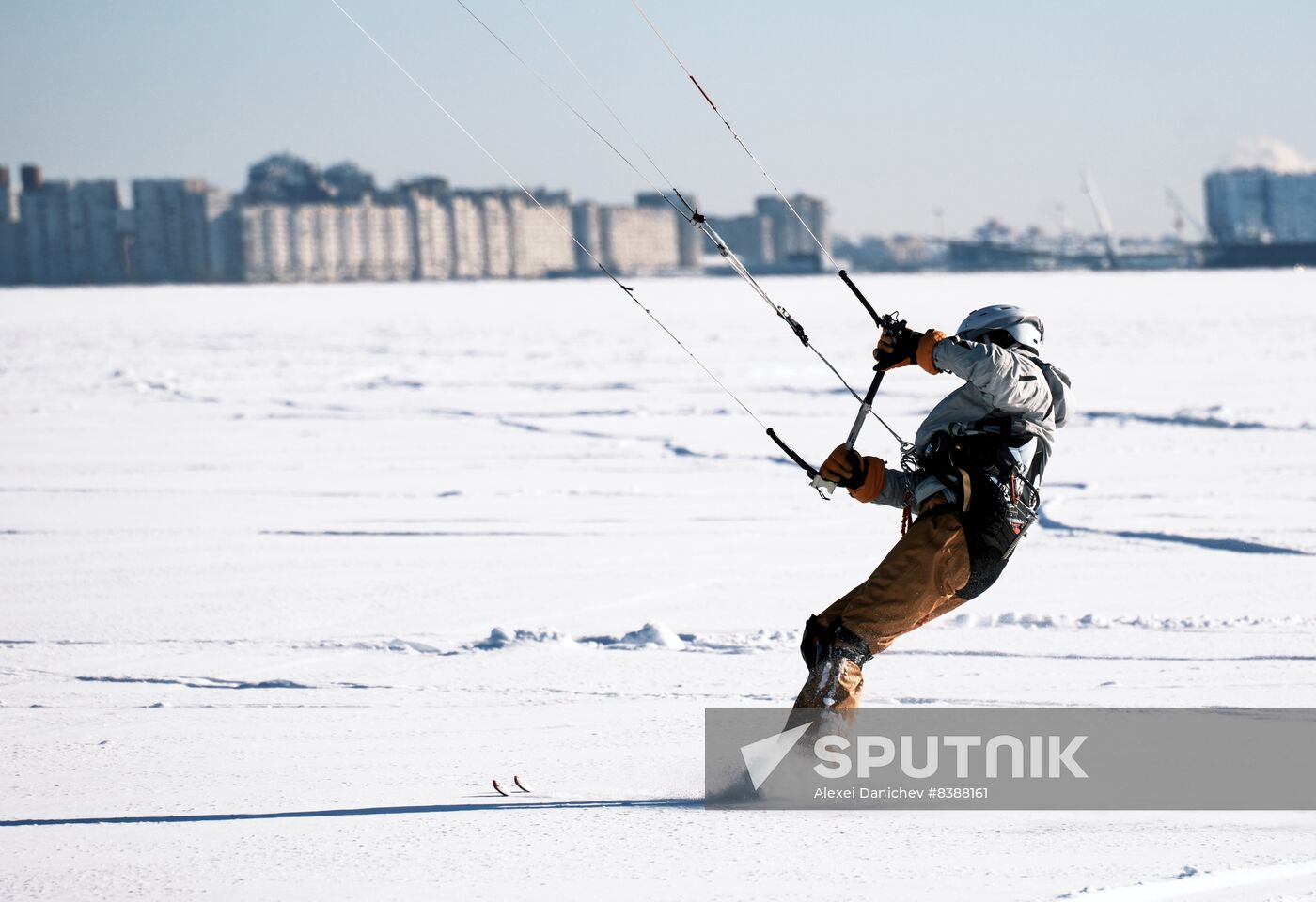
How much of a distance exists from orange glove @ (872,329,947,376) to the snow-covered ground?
1.07 metres

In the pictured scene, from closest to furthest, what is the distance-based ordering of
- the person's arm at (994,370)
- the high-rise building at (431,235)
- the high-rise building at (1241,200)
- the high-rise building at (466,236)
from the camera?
the person's arm at (994,370)
the high-rise building at (431,235)
the high-rise building at (466,236)
the high-rise building at (1241,200)

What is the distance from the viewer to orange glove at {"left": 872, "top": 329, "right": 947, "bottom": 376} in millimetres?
3730

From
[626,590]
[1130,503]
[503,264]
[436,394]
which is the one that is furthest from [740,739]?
[503,264]

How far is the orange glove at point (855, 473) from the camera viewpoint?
12.8 ft

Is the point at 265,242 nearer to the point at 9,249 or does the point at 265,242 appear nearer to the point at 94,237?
the point at 94,237

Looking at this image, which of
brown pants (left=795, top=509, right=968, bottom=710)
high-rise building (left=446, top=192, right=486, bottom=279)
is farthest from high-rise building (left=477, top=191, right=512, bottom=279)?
brown pants (left=795, top=509, right=968, bottom=710)

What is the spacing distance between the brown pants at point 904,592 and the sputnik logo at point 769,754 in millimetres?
123

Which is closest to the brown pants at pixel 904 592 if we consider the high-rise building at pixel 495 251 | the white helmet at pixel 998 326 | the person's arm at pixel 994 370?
the person's arm at pixel 994 370

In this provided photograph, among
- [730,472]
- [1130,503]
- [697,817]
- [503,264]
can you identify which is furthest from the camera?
[503,264]

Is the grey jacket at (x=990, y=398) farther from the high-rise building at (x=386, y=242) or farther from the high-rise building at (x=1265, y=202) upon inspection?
the high-rise building at (x=1265, y=202)

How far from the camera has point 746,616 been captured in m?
6.56

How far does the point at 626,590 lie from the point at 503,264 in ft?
630

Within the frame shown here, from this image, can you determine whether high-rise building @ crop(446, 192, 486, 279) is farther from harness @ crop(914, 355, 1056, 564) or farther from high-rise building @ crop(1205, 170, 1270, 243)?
harness @ crop(914, 355, 1056, 564)

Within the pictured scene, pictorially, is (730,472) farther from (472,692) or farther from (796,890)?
(796,890)
